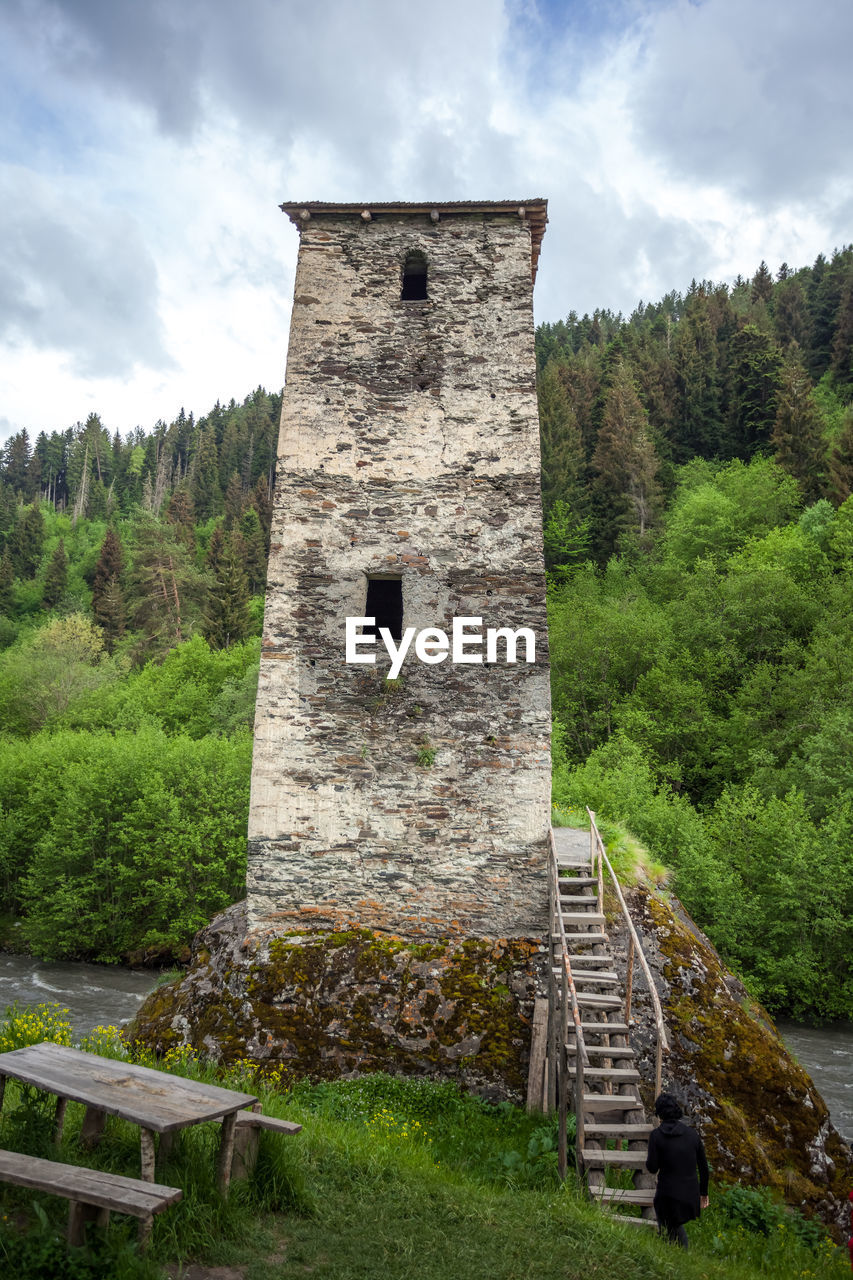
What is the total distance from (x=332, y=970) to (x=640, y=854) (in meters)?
4.33

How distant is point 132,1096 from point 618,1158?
362 centimetres

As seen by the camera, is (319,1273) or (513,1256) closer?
(319,1273)

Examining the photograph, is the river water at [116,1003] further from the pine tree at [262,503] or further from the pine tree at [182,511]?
the pine tree at [182,511]

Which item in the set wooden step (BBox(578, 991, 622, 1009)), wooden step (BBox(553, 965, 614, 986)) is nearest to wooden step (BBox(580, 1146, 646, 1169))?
wooden step (BBox(578, 991, 622, 1009))

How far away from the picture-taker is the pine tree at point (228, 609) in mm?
42125

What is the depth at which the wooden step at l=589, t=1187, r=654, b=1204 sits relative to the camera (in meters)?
5.62

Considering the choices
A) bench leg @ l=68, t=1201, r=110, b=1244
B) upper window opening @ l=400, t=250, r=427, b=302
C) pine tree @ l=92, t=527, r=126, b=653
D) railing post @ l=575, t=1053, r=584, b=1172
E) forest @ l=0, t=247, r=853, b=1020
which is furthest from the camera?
pine tree @ l=92, t=527, r=126, b=653

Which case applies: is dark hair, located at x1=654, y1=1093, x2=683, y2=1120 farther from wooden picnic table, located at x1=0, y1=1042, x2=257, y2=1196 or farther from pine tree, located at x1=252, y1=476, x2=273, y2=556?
pine tree, located at x1=252, y1=476, x2=273, y2=556

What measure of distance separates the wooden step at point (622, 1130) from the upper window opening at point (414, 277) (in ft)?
31.6

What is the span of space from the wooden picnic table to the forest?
8227mm

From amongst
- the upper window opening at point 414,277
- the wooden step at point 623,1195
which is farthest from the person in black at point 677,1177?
the upper window opening at point 414,277

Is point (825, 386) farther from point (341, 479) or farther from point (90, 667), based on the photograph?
point (341, 479)

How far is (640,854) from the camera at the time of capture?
34.4 feet

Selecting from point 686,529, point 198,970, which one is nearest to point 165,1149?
point 198,970
